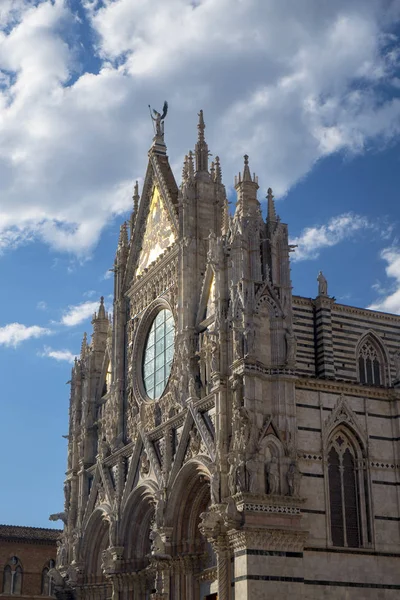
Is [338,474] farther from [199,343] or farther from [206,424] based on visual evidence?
[199,343]

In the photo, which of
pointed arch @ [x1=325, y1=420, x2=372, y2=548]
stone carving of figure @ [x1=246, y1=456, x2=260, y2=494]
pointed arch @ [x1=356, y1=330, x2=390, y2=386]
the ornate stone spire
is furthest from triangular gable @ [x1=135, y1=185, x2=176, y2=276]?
stone carving of figure @ [x1=246, y1=456, x2=260, y2=494]

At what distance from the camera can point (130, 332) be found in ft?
119

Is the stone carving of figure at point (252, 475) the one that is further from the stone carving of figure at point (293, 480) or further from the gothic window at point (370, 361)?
the gothic window at point (370, 361)

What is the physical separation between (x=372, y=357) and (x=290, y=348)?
8663 mm

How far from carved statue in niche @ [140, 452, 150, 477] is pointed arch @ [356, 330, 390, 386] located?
8081 mm

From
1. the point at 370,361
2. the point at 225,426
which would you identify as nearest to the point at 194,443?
the point at 225,426

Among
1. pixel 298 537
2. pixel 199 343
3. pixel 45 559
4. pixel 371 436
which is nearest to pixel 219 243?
pixel 199 343

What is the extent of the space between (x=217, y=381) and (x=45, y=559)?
2388 centimetres

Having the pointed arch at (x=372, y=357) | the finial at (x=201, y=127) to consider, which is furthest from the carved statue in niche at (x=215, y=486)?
the finial at (x=201, y=127)

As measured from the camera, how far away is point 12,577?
150 ft

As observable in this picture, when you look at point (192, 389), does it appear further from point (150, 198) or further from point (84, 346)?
point (84, 346)

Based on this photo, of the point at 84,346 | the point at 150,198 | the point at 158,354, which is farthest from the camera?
the point at 84,346

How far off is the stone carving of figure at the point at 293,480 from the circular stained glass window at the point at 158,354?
27.4 ft

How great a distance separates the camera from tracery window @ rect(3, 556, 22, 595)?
45375 millimetres
